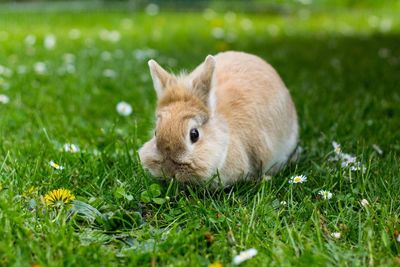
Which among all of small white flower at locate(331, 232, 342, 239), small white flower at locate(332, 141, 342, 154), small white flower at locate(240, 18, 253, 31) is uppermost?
small white flower at locate(331, 232, 342, 239)

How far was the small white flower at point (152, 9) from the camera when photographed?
9789mm

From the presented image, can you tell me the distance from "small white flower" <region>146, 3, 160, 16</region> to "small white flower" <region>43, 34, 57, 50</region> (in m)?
3.08

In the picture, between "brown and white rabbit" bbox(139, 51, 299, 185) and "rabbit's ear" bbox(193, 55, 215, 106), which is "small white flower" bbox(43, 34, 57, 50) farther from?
"rabbit's ear" bbox(193, 55, 215, 106)

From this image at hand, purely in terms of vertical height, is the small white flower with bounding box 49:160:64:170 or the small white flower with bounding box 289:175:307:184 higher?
the small white flower with bounding box 49:160:64:170

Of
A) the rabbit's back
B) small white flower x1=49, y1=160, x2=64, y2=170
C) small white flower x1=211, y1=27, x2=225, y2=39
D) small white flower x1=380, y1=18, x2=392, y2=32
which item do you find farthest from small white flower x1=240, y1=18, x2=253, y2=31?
small white flower x1=49, y1=160, x2=64, y2=170

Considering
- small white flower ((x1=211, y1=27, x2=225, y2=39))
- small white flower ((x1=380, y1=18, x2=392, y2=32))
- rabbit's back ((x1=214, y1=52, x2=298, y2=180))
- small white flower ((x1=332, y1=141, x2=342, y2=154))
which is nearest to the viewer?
rabbit's back ((x1=214, y1=52, x2=298, y2=180))

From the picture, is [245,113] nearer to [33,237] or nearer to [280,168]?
[280,168]

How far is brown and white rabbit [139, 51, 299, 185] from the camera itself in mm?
2473

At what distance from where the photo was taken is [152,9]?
10383 millimetres

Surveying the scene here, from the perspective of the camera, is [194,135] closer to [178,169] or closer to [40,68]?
[178,169]

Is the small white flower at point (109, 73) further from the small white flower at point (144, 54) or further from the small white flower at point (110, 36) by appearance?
the small white flower at point (110, 36)

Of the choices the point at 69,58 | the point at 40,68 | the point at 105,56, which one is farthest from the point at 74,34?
the point at 40,68

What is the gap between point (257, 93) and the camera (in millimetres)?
3070

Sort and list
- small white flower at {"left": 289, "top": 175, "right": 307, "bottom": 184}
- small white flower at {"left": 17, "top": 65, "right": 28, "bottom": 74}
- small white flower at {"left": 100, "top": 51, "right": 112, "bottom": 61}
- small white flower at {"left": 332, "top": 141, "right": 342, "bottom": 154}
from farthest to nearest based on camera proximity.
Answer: small white flower at {"left": 100, "top": 51, "right": 112, "bottom": 61} < small white flower at {"left": 17, "top": 65, "right": 28, "bottom": 74} < small white flower at {"left": 332, "top": 141, "right": 342, "bottom": 154} < small white flower at {"left": 289, "top": 175, "right": 307, "bottom": 184}
